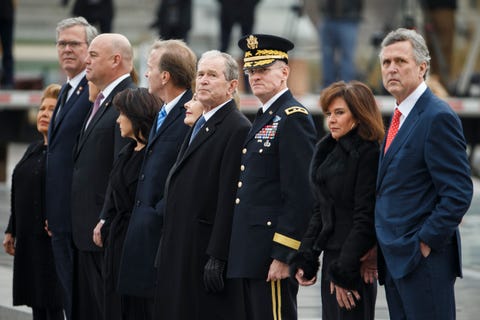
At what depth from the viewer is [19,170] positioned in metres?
8.53

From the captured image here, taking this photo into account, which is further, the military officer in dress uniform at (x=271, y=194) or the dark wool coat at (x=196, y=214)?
the dark wool coat at (x=196, y=214)

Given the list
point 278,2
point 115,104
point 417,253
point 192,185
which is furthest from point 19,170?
point 278,2

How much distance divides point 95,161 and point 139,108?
0.50m

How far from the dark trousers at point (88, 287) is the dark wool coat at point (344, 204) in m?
1.77

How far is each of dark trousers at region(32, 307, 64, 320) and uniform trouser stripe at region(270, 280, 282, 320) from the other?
7.82 feet

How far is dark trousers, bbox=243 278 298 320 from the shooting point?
21.7 feet

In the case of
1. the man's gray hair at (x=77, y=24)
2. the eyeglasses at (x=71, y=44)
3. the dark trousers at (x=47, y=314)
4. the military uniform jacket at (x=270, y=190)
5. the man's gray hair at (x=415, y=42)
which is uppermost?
the man's gray hair at (x=415, y=42)

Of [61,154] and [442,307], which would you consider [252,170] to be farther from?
[61,154]

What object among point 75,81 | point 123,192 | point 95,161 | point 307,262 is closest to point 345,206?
point 307,262

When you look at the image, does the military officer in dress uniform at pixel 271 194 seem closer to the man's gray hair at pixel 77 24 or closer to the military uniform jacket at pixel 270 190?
the military uniform jacket at pixel 270 190

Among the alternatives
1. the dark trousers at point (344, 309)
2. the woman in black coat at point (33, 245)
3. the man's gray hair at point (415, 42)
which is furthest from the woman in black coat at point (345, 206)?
the woman in black coat at point (33, 245)

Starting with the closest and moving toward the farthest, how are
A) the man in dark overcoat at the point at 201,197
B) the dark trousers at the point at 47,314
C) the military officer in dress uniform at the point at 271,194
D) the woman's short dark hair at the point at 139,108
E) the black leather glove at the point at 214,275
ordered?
the military officer in dress uniform at the point at 271,194 → the black leather glove at the point at 214,275 → the man in dark overcoat at the point at 201,197 → the woman's short dark hair at the point at 139,108 → the dark trousers at the point at 47,314

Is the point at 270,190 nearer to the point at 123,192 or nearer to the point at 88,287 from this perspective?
the point at 123,192

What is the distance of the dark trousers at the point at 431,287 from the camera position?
5.99 meters
